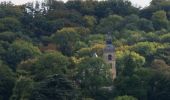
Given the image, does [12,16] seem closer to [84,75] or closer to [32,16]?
[32,16]

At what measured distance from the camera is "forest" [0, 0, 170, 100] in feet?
227

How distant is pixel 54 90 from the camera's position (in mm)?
67938

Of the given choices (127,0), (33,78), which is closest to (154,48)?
(33,78)

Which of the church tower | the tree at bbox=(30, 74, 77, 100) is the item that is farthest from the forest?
the church tower

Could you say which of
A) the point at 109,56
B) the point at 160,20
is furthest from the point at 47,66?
the point at 160,20

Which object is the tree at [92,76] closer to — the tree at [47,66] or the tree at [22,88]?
the tree at [47,66]

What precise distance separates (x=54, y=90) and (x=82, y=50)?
21.5 meters

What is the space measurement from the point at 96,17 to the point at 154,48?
24.0 meters

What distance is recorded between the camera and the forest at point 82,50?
6906cm

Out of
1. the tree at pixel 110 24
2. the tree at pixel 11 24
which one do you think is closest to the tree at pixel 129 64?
the tree at pixel 11 24

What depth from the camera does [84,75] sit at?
234 feet

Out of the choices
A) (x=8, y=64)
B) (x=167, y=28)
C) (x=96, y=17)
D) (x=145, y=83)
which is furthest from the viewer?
(x=96, y=17)

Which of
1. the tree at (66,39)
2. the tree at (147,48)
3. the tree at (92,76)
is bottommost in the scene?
the tree at (66,39)

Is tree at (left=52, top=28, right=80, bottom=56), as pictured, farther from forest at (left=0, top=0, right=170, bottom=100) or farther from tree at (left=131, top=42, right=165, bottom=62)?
tree at (left=131, top=42, right=165, bottom=62)
